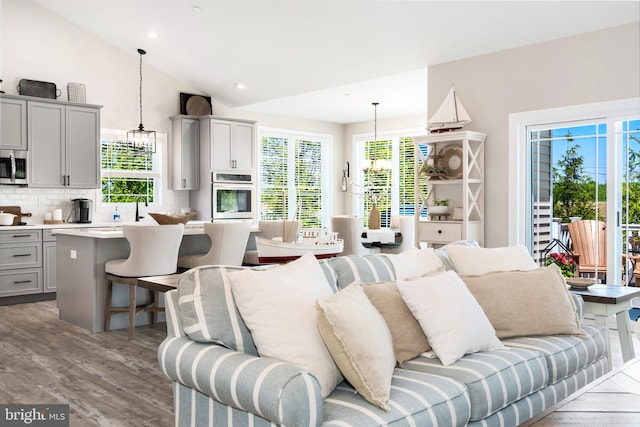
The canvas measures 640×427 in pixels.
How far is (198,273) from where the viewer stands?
2.28 metres

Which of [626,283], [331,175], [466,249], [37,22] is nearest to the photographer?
[466,249]

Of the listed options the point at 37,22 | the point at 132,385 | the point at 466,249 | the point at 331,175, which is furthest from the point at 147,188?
the point at 466,249

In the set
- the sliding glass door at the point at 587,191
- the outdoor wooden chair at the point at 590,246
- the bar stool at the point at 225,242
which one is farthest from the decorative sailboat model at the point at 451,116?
the bar stool at the point at 225,242

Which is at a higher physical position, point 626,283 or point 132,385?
point 626,283

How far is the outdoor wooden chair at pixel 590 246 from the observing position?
516 centimetres

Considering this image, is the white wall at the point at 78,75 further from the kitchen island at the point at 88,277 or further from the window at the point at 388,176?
the window at the point at 388,176

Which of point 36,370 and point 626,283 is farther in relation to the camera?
point 626,283

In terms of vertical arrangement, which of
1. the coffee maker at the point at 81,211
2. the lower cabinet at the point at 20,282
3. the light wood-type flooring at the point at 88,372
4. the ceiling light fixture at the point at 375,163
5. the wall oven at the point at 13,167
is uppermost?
the ceiling light fixture at the point at 375,163

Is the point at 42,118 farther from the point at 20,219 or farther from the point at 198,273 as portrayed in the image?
the point at 198,273

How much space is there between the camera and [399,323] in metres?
2.46

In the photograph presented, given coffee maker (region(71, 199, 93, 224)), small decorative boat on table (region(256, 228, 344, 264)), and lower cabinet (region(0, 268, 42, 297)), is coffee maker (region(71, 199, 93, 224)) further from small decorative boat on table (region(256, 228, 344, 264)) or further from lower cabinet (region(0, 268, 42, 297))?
small decorative boat on table (region(256, 228, 344, 264))

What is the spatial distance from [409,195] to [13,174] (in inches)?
237

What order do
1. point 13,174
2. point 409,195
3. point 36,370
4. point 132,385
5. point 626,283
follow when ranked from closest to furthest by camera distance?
point 132,385 → point 36,370 → point 626,283 → point 13,174 → point 409,195

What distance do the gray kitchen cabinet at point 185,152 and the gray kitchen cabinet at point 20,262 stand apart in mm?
2202
